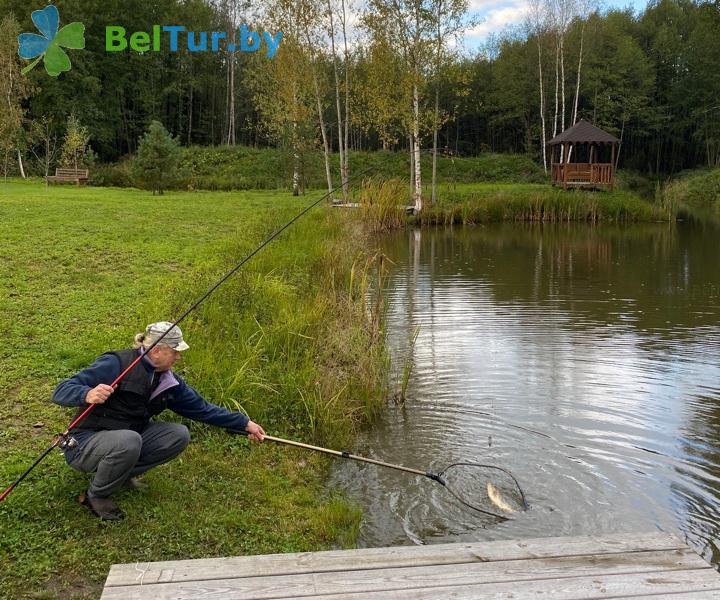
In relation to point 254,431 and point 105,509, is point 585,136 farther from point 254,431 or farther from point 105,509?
point 105,509

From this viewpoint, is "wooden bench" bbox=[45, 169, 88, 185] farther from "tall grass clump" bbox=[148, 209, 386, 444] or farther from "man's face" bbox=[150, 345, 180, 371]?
"man's face" bbox=[150, 345, 180, 371]

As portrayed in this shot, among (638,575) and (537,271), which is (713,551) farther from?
(537,271)

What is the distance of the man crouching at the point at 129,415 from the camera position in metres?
3.75

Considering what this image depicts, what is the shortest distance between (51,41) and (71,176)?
2006 cm

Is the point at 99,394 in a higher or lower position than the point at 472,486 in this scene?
higher

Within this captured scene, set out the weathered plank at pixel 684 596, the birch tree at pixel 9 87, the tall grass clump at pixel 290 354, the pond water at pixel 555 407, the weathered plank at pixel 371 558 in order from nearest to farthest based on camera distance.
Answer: the weathered plank at pixel 684 596 < the weathered plank at pixel 371 558 < the pond water at pixel 555 407 < the tall grass clump at pixel 290 354 < the birch tree at pixel 9 87

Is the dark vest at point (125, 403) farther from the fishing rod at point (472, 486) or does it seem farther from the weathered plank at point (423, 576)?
the weathered plank at point (423, 576)

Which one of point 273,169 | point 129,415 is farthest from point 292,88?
point 129,415

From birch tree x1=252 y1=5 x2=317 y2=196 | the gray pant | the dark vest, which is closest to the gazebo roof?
birch tree x1=252 y1=5 x2=317 y2=196

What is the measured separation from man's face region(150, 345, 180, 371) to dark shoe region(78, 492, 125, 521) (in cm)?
78

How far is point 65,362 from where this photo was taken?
18.8 ft

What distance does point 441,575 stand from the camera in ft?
10.0

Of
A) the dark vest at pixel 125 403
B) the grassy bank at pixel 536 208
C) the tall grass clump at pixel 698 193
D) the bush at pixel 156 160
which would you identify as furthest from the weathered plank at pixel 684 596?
the tall grass clump at pixel 698 193

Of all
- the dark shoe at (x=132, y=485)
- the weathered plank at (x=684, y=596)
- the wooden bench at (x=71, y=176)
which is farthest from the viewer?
the wooden bench at (x=71, y=176)
